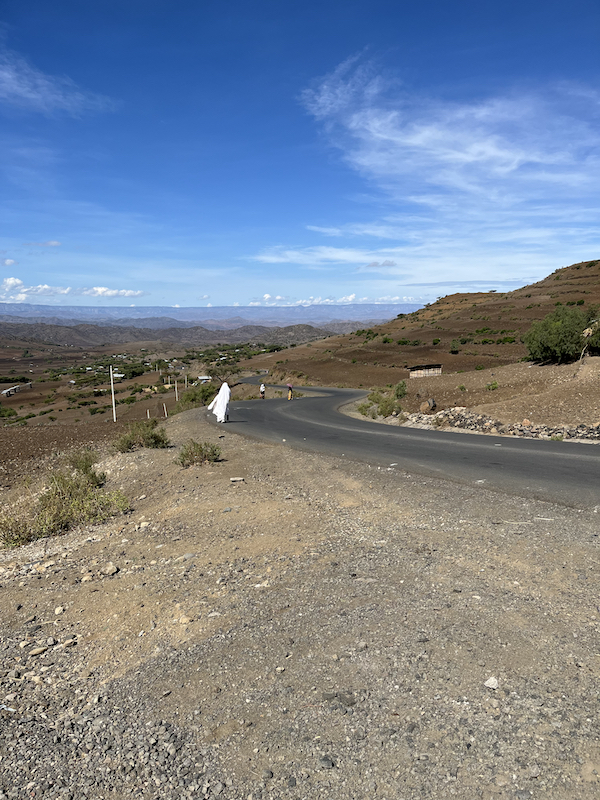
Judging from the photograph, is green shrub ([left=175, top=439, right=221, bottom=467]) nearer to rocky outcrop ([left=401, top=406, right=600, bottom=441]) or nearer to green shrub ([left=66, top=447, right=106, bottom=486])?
green shrub ([left=66, top=447, right=106, bottom=486])

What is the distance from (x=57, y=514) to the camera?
1056cm

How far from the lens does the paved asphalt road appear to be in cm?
1033

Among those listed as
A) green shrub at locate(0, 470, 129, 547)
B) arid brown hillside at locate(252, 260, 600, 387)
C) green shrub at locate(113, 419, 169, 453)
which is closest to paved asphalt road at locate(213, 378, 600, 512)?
green shrub at locate(113, 419, 169, 453)

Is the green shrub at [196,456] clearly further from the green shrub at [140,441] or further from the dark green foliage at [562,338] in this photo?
the dark green foliage at [562,338]

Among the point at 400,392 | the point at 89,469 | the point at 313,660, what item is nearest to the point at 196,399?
the point at 400,392

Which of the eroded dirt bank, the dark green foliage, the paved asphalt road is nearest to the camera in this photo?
the eroded dirt bank

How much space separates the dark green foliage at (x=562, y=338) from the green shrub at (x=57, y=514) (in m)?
22.0

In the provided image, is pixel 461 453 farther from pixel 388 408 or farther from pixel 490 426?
pixel 388 408

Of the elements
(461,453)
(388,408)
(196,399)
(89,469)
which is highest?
(461,453)

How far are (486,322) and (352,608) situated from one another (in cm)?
7855

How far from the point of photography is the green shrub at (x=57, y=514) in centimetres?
993

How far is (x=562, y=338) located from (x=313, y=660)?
989 inches

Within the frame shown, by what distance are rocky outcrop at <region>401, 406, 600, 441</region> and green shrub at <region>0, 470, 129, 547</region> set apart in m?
12.8

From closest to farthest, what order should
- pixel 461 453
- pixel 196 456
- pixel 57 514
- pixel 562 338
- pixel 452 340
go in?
pixel 57 514 → pixel 196 456 → pixel 461 453 → pixel 562 338 → pixel 452 340
